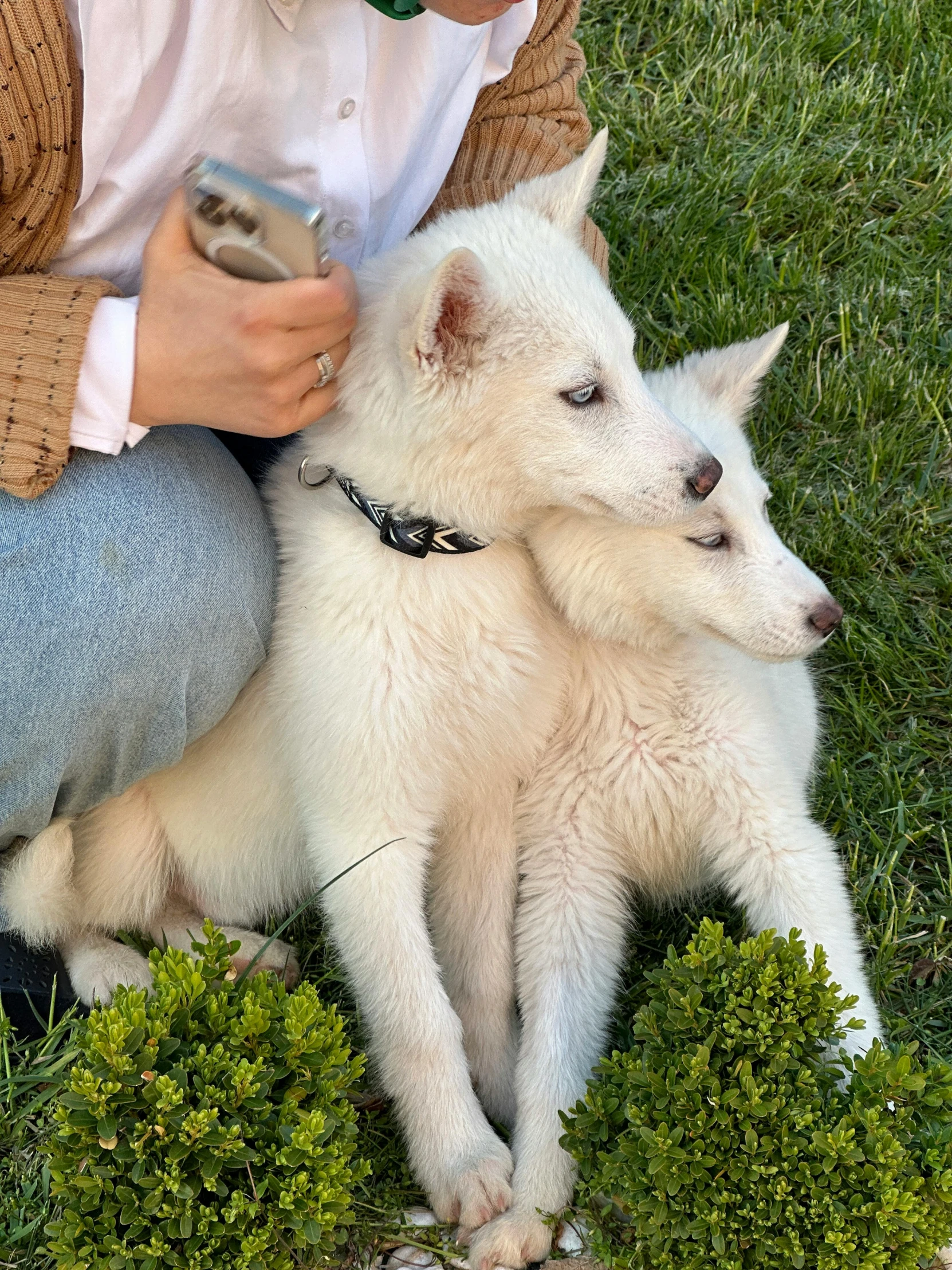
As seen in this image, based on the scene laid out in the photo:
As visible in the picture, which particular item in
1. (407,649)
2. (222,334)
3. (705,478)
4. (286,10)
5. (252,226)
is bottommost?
(407,649)

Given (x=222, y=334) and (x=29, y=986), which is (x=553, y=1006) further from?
(x=222, y=334)

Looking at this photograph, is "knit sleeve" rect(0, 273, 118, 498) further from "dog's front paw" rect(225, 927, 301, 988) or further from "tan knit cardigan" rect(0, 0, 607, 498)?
"dog's front paw" rect(225, 927, 301, 988)

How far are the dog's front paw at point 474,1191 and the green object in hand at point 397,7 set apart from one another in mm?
2031

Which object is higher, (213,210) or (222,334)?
(213,210)

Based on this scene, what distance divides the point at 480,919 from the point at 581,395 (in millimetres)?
1131

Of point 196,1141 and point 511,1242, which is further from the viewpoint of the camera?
point 511,1242

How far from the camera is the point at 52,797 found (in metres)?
2.45

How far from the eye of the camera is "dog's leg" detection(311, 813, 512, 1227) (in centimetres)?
226

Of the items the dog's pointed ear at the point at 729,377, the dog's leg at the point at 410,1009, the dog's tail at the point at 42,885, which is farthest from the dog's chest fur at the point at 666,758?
the dog's tail at the point at 42,885

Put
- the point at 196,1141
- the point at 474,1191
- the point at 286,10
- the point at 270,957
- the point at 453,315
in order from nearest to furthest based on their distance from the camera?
the point at 196,1141 → the point at 453,315 → the point at 474,1191 → the point at 286,10 → the point at 270,957

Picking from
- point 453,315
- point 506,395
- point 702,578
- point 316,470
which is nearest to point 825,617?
point 702,578

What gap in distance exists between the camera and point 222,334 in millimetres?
2121

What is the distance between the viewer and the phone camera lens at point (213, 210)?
2.00 metres

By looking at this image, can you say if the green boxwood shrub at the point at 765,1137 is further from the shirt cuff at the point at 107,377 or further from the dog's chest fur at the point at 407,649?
the shirt cuff at the point at 107,377
